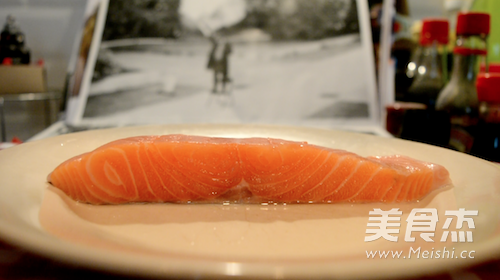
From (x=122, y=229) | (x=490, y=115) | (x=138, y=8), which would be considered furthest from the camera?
(x=138, y=8)

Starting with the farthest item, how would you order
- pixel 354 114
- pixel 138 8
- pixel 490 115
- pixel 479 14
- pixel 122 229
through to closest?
pixel 138 8, pixel 354 114, pixel 479 14, pixel 490 115, pixel 122 229

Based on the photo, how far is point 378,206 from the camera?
2.66 feet

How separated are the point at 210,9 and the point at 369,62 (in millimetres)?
1008

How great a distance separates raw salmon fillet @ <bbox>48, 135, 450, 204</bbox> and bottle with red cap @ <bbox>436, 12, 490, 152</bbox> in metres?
0.66

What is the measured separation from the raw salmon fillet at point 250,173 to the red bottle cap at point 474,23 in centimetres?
84

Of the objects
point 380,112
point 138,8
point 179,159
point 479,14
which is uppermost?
point 138,8

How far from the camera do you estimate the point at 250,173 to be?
0.83 m

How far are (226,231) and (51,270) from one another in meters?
0.30

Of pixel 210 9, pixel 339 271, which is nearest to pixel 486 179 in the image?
pixel 339 271

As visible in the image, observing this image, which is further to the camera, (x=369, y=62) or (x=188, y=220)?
(x=369, y=62)

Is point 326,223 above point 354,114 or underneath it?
above

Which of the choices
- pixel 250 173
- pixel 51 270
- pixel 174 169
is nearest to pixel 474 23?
pixel 250 173

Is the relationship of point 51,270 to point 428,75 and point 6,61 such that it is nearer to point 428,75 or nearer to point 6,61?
point 428,75

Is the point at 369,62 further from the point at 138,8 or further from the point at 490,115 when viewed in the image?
the point at 138,8
